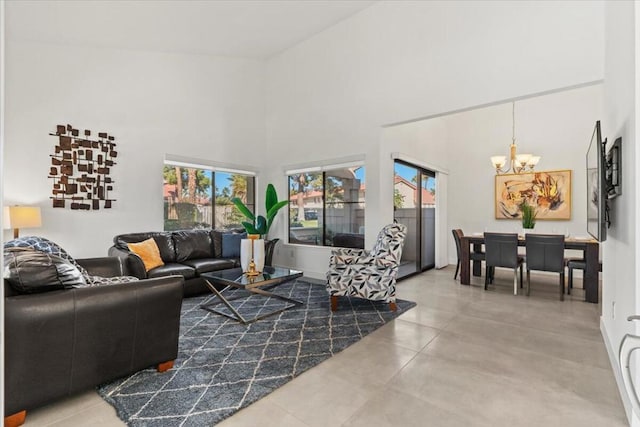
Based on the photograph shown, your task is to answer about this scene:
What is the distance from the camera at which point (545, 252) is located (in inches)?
182

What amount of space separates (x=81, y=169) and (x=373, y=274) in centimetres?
412

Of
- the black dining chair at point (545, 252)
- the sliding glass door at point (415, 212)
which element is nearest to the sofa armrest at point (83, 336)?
the sliding glass door at point (415, 212)

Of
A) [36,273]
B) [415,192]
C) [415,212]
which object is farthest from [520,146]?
[36,273]

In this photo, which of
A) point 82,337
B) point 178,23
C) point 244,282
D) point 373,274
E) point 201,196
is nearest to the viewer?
point 82,337

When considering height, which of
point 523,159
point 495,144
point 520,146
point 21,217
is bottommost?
point 21,217

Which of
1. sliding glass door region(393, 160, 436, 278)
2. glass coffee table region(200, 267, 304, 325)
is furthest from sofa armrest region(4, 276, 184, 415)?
sliding glass door region(393, 160, 436, 278)

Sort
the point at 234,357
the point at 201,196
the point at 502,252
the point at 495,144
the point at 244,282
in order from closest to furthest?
the point at 234,357
the point at 244,282
the point at 502,252
the point at 201,196
the point at 495,144

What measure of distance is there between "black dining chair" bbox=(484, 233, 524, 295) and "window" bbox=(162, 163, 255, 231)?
4.42 m

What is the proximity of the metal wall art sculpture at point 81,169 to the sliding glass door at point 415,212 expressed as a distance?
4.39m

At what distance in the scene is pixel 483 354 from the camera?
108 inches

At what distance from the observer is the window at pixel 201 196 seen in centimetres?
535

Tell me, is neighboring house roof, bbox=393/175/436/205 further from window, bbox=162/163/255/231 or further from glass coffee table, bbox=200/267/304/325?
window, bbox=162/163/255/231

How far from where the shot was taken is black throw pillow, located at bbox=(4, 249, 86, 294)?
183cm

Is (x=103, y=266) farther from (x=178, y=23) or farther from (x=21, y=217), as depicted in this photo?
(x=178, y=23)
